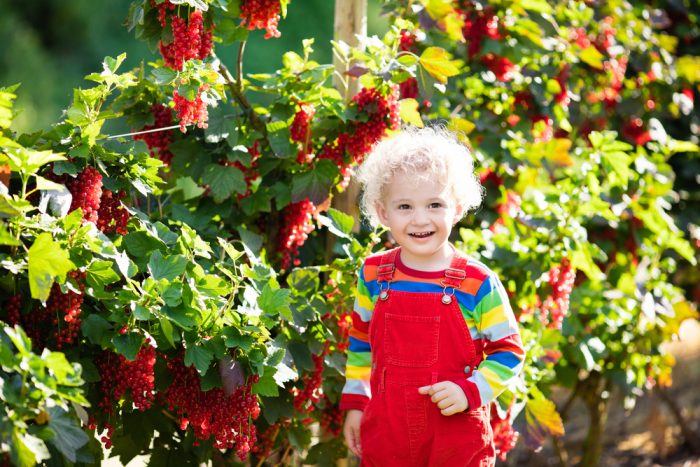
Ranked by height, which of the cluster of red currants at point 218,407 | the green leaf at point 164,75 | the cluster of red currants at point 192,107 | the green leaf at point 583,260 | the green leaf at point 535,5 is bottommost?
the green leaf at point 583,260

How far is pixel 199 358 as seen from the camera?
67.9 inches

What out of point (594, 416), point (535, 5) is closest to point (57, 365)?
point (535, 5)

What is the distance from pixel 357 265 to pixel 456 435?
57 centimetres

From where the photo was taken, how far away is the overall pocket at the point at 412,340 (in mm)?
1766

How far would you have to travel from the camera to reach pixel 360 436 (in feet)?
6.18

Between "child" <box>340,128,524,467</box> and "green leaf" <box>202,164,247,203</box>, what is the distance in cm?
48

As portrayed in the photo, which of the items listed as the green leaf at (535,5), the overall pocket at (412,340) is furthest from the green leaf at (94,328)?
the green leaf at (535,5)

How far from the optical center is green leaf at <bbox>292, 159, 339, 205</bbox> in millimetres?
2256

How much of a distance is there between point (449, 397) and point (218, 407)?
0.44m

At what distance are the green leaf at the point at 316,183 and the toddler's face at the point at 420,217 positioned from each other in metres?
0.42

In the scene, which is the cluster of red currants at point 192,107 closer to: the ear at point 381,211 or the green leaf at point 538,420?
the ear at point 381,211

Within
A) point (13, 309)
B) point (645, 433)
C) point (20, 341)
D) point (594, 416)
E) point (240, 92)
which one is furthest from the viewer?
point (645, 433)

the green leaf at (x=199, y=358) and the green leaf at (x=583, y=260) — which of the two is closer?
the green leaf at (x=199, y=358)

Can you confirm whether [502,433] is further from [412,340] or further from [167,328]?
[167,328]
